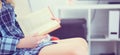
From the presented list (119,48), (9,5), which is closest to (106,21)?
(119,48)

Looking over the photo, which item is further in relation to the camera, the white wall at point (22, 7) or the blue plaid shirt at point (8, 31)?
the white wall at point (22, 7)

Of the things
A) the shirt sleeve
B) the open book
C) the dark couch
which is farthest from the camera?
the dark couch

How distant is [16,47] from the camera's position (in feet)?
3.43

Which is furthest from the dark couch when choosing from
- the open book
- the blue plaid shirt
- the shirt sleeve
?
the shirt sleeve

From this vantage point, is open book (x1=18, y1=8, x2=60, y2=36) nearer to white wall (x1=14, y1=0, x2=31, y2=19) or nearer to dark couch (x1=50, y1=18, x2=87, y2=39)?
dark couch (x1=50, y1=18, x2=87, y2=39)

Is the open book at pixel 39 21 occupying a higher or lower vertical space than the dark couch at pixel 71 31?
higher

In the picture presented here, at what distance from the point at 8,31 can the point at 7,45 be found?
14 centimetres

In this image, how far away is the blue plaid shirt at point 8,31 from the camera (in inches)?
40.4

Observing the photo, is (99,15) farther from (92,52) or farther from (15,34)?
(15,34)

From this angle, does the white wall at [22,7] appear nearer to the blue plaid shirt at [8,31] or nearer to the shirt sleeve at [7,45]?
the blue plaid shirt at [8,31]

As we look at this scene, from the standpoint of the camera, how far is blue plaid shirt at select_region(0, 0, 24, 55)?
1027 millimetres

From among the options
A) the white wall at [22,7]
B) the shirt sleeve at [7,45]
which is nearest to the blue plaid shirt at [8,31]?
the shirt sleeve at [7,45]

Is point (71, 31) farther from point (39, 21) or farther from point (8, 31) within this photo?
point (8, 31)

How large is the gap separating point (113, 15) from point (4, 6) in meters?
1.11
